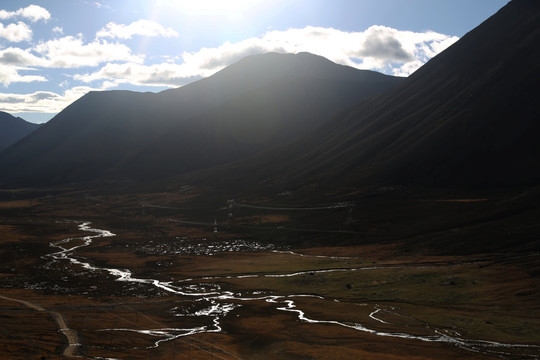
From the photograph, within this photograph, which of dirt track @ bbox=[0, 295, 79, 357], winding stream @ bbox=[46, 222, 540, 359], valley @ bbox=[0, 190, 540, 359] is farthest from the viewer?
valley @ bbox=[0, 190, 540, 359]

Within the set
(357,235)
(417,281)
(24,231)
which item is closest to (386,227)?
(357,235)

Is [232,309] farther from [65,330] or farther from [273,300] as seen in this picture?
[65,330]

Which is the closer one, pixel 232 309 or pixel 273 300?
pixel 232 309

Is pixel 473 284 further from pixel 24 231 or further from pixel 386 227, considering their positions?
pixel 24 231

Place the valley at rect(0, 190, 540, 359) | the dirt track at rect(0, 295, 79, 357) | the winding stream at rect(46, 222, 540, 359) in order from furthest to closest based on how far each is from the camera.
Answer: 1. the valley at rect(0, 190, 540, 359)
2. the winding stream at rect(46, 222, 540, 359)
3. the dirt track at rect(0, 295, 79, 357)

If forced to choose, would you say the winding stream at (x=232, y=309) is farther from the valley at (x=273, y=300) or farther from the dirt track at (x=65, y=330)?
the dirt track at (x=65, y=330)

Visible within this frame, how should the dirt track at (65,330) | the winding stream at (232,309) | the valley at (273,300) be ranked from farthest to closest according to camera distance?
the valley at (273,300), the winding stream at (232,309), the dirt track at (65,330)

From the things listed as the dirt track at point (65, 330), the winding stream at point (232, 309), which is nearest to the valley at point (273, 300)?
the winding stream at point (232, 309)

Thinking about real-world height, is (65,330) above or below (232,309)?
above

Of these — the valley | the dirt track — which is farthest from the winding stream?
the dirt track

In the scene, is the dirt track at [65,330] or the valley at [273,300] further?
the valley at [273,300]

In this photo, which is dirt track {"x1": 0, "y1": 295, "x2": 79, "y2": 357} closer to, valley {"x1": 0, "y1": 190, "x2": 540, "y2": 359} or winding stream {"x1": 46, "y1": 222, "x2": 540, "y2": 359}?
valley {"x1": 0, "y1": 190, "x2": 540, "y2": 359}

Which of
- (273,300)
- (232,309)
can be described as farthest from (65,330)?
(273,300)
